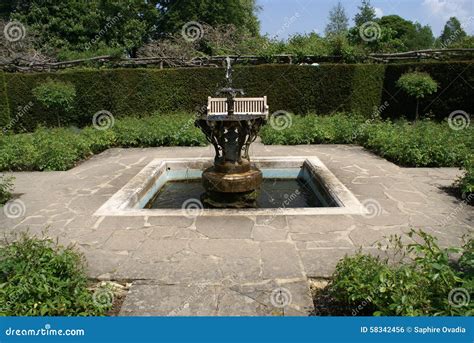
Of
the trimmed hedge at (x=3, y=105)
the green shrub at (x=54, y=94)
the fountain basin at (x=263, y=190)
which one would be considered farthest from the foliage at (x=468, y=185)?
the trimmed hedge at (x=3, y=105)

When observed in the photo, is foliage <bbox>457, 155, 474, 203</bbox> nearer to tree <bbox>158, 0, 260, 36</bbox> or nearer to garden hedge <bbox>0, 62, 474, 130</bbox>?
garden hedge <bbox>0, 62, 474, 130</bbox>

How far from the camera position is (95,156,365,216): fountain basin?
186 inches

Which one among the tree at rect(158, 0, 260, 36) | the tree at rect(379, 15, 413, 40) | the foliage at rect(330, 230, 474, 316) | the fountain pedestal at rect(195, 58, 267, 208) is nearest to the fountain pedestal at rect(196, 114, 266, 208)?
the fountain pedestal at rect(195, 58, 267, 208)

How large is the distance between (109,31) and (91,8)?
1.92 m

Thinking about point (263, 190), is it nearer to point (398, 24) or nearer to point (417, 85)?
point (417, 85)

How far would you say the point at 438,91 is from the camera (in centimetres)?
1292

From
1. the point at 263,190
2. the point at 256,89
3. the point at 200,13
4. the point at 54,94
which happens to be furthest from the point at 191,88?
the point at 200,13

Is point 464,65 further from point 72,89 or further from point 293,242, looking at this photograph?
point 72,89

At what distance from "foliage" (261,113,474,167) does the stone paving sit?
2.31 ft

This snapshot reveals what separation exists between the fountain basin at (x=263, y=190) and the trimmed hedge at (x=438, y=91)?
7250 millimetres

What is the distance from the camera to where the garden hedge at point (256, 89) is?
12.9 metres

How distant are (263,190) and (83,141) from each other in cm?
504

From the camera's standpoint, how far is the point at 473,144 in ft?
24.6
